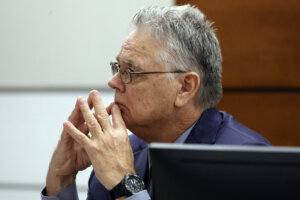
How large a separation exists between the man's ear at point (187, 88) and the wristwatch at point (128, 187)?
0.32 meters

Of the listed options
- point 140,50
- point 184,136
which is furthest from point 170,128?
point 140,50

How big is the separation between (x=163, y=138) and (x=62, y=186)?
13.9 inches

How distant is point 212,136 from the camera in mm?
1291

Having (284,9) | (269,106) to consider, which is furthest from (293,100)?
(284,9)

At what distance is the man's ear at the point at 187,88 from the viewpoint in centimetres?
130

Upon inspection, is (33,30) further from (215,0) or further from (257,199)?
(257,199)

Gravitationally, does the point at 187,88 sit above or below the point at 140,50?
below

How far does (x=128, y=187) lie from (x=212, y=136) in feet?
1.13

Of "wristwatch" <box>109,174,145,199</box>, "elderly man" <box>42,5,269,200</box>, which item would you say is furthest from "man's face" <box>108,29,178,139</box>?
"wristwatch" <box>109,174,145,199</box>

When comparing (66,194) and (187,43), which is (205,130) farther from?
(66,194)

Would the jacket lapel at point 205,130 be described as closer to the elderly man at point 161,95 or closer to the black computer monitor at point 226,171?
the elderly man at point 161,95

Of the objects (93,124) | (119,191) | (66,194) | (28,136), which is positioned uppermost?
(93,124)

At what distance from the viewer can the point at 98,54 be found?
205 cm

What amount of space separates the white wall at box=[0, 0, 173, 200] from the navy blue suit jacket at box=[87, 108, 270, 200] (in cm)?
67
